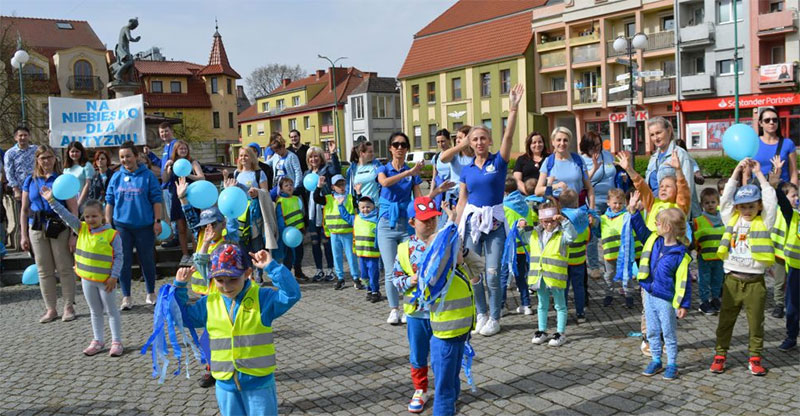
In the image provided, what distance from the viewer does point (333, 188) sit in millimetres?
9227

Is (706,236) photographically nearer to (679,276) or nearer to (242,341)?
(679,276)

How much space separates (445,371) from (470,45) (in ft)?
151

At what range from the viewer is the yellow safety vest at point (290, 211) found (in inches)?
373

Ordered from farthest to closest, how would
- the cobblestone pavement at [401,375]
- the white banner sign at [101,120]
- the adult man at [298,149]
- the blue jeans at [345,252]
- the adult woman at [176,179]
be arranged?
the white banner sign at [101,120] → the adult man at [298,149] → the adult woman at [176,179] → the blue jeans at [345,252] → the cobblestone pavement at [401,375]

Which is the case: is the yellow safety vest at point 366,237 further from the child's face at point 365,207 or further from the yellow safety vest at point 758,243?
the yellow safety vest at point 758,243

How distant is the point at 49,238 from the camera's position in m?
7.84

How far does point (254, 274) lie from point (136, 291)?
1665mm

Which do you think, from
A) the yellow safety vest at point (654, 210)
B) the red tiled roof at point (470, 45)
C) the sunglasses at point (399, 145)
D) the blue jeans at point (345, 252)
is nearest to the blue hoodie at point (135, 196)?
the blue jeans at point (345, 252)

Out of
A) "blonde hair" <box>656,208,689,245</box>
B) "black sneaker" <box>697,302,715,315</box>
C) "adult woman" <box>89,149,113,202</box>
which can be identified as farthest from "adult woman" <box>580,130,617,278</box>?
"adult woman" <box>89,149,113,202</box>

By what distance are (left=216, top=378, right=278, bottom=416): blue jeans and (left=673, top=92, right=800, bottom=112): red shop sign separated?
37545mm

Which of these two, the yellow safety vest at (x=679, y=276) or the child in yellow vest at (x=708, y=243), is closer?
the yellow safety vest at (x=679, y=276)

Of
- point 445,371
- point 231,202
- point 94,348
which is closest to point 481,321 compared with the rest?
point 445,371

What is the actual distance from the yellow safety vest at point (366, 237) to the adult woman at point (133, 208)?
2391mm

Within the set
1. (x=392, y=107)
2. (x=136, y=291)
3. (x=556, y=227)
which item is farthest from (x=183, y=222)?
(x=392, y=107)
